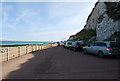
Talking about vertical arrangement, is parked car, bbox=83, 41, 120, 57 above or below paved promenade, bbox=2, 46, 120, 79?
above

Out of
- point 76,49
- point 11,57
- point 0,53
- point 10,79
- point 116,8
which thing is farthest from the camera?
point 116,8

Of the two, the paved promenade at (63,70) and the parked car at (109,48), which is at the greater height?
the parked car at (109,48)

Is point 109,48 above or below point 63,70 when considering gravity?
above

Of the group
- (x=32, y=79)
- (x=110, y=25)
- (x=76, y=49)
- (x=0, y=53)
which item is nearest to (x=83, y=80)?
(x=32, y=79)

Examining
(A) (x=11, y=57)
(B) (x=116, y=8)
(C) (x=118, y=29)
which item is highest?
(B) (x=116, y=8)

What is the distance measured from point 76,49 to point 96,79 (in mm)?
11600

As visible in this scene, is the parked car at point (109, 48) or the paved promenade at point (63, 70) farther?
the parked car at point (109, 48)

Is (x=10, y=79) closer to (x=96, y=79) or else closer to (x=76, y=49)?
(x=96, y=79)

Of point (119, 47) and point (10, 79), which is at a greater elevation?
point (119, 47)

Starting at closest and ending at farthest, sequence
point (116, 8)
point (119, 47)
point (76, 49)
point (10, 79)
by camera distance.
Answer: point (10, 79) < point (119, 47) < point (76, 49) < point (116, 8)

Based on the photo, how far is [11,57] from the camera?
9.86 metres

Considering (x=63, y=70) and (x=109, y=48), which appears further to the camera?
(x=109, y=48)

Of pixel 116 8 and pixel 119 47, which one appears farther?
pixel 116 8

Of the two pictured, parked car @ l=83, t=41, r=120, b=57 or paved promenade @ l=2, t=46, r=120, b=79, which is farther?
parked car @ l=83, t=41, r=120, b=57
